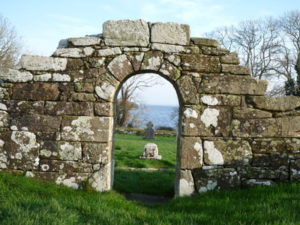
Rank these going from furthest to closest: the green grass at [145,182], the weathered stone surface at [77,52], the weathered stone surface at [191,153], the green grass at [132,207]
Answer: the green grass at [145,182] → the weathered stone surface at [77,52] → the weathered stone surface at [191,153] → the green grass at [132,207]

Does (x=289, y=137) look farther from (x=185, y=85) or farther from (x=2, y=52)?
(x=2, y=52)

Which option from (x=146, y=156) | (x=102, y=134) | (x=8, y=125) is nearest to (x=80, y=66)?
(x=102, y=134)

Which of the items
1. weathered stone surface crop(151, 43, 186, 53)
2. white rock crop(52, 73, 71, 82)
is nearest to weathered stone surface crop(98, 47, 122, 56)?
weathered stone surface crop(151, 43, 186, 53)

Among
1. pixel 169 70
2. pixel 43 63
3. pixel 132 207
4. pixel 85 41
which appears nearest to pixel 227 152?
pixel 169 70

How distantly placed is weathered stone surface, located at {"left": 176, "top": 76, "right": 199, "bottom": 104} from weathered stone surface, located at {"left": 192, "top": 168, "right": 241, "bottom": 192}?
1166 mm

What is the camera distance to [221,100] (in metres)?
5.29

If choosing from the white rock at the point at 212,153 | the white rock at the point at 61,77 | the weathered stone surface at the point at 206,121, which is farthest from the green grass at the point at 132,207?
the white rock at the point at 61,77

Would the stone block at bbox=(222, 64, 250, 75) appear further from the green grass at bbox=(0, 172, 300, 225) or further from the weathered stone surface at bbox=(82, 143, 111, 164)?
the weathered stone surface at bbox=(82, 143, 111, 164)

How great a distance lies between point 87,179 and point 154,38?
2.60m

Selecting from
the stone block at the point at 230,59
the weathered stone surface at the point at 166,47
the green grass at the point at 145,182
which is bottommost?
the green grass at the point at 145,182

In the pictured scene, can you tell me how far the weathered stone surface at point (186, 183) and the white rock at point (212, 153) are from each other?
41 centimetres

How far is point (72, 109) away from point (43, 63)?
0.92 meters

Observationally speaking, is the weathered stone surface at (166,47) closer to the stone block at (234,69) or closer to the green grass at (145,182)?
the stone block at (234,69)

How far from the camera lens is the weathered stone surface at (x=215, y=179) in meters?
5.23
